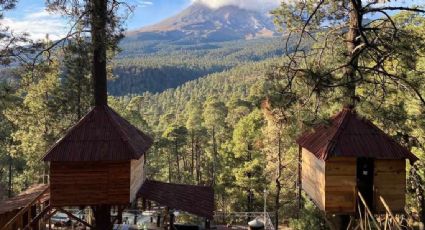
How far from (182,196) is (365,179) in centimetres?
714

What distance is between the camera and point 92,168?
14836 mm

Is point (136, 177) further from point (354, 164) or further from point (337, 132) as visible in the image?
point (354, 164)

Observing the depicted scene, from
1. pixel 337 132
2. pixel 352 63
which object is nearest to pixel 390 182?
pixel 337 132

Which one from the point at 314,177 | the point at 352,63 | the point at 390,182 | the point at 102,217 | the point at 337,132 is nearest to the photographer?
the point at 352,63

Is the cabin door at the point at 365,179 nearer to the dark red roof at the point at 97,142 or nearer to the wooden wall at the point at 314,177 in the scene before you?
the wooden wall at the point at 314,177

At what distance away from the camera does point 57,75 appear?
28.0 metres

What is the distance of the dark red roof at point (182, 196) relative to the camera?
17125mm

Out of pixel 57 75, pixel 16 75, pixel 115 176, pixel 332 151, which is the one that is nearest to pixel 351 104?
pixel 332 151

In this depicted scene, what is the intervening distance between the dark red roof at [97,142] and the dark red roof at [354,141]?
6.03 m

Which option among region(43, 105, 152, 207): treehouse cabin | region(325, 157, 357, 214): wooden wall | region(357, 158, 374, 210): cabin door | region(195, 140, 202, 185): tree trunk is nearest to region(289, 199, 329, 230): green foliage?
region(357, 158, 374, 210): cabin door

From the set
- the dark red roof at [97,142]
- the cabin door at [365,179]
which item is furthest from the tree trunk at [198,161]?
the cabin door at [365,179]

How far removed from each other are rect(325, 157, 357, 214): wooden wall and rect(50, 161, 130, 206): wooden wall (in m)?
6.47

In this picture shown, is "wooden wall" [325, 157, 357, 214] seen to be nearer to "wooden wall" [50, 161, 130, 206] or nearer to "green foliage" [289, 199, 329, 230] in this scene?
"wooden wall" [50, 161, 130, 206]

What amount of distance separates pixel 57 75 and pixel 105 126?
13.8 m
